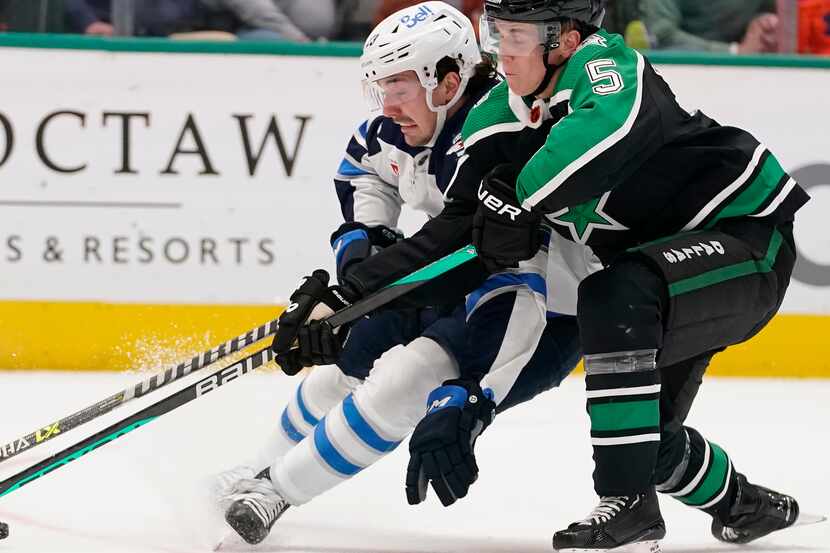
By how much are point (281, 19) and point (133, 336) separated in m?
1.21

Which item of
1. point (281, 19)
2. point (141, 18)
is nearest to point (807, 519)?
point (281, 19)

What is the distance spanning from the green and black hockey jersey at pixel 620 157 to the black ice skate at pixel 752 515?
0.57 m

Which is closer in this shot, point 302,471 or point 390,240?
point 302,471

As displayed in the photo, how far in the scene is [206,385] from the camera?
2.64 metres

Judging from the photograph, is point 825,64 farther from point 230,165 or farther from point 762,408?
point 230,165

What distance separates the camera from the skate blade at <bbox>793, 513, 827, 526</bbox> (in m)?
2.84

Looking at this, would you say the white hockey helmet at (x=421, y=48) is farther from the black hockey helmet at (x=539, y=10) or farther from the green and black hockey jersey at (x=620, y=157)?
the black hockey helmet at (x=539, y=10)

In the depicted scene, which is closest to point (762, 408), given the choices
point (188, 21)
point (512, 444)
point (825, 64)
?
point (512, 444)

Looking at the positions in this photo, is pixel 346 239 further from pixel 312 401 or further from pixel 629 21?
pixel 629 21

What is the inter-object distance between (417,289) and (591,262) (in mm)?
371

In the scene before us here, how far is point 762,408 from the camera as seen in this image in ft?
14.1

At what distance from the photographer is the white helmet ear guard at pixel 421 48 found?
9.30ft

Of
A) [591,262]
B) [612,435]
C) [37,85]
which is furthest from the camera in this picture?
[37,85]

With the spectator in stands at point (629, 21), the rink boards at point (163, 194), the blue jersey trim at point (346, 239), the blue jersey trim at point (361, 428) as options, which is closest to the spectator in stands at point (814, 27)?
the spectator in stands at point (629, 21)
